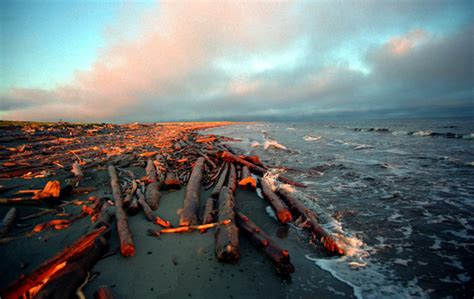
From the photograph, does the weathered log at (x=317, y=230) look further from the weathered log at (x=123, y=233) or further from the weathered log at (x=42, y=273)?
the weathered log at (x=42, y=273)

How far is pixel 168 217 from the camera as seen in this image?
5.36m

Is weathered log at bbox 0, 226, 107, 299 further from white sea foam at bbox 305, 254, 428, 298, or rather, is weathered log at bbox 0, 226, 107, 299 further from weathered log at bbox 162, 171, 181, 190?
white sea foam at bbox 305, 254, 428, 298

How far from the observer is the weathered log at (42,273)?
223cm

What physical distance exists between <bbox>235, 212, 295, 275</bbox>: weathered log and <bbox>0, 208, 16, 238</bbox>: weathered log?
542 centimetres

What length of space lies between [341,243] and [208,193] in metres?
4.60

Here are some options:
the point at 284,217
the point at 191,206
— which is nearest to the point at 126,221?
the point at 191,206

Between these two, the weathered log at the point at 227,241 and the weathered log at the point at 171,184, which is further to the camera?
the weathered log at the point at 171,184

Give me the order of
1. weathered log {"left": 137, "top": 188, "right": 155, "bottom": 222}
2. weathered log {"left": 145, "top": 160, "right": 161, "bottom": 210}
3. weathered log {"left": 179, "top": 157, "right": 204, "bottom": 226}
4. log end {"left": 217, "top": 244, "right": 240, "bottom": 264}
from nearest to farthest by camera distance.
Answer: log end {"left": 217, "top": 244, "right": 240, "bottom": 264} < weathered log {"left": 179, "top": 157, "right": 204, "bottom": 226} < weathered log {"left": 137, "top": 188, "right": 155, "bottom": 222} < weathered log {"left": 145, "top": 160, "right": 161, "bottom": 210}

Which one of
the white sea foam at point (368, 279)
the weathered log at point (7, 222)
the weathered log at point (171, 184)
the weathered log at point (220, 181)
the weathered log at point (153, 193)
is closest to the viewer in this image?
the white sea foam at point (368, 279)

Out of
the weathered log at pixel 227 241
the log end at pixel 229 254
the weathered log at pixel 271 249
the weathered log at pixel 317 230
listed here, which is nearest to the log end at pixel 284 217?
the weathered log at pixel 317 230

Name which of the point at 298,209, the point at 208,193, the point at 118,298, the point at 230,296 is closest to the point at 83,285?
the point at 118,298

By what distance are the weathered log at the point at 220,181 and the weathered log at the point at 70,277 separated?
11.7ft

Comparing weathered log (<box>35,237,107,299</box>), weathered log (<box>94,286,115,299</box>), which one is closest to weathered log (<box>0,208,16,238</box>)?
weathered log (<box>35,237,107,299</box>)

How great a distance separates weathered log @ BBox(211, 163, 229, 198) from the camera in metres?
6.56
